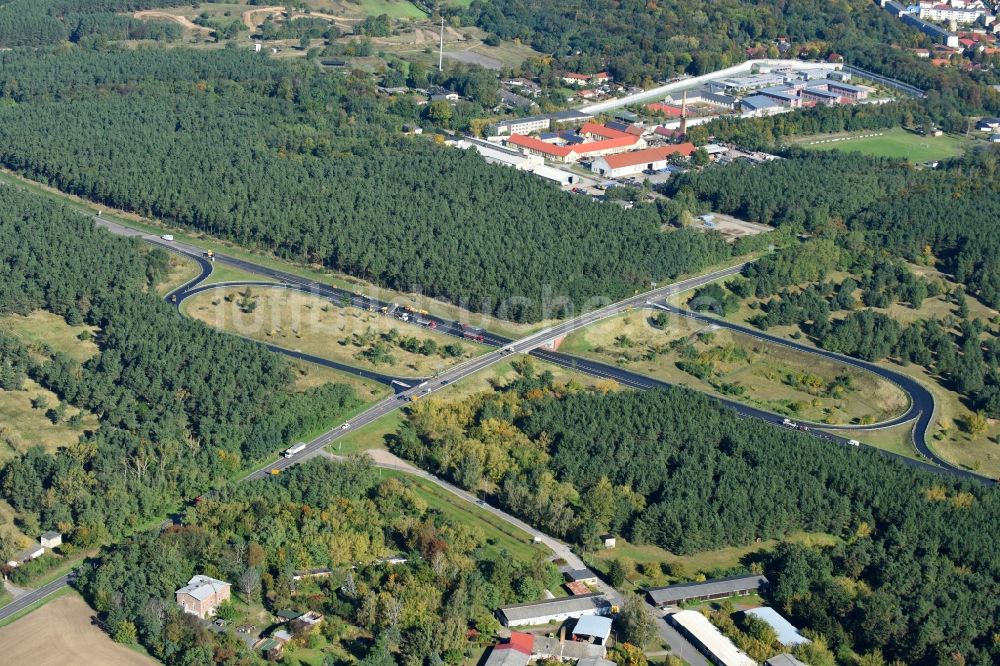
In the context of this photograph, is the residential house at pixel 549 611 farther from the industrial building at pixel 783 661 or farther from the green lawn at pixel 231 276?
the green lawn at pixel 231 276

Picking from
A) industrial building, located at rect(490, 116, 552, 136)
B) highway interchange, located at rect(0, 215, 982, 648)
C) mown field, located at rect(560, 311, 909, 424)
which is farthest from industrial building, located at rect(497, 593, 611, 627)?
industrial building, located at rect(490, 116, 552, 136)

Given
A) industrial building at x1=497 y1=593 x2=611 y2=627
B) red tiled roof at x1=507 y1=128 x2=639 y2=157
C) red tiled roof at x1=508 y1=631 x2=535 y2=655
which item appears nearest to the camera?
red tiled roof at x1=508 y1=631 x2=535 y2=655

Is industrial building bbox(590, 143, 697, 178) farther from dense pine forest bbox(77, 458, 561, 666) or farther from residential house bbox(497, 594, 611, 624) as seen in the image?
residential house bbox(497, 594, 611, 624)

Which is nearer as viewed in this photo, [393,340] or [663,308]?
[393,340]

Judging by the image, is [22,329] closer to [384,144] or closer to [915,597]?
[384,144]

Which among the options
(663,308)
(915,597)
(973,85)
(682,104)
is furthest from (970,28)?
(915,597)

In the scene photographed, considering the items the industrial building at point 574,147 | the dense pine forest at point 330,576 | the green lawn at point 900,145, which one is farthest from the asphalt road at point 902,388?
the green lawn at point 900,145
